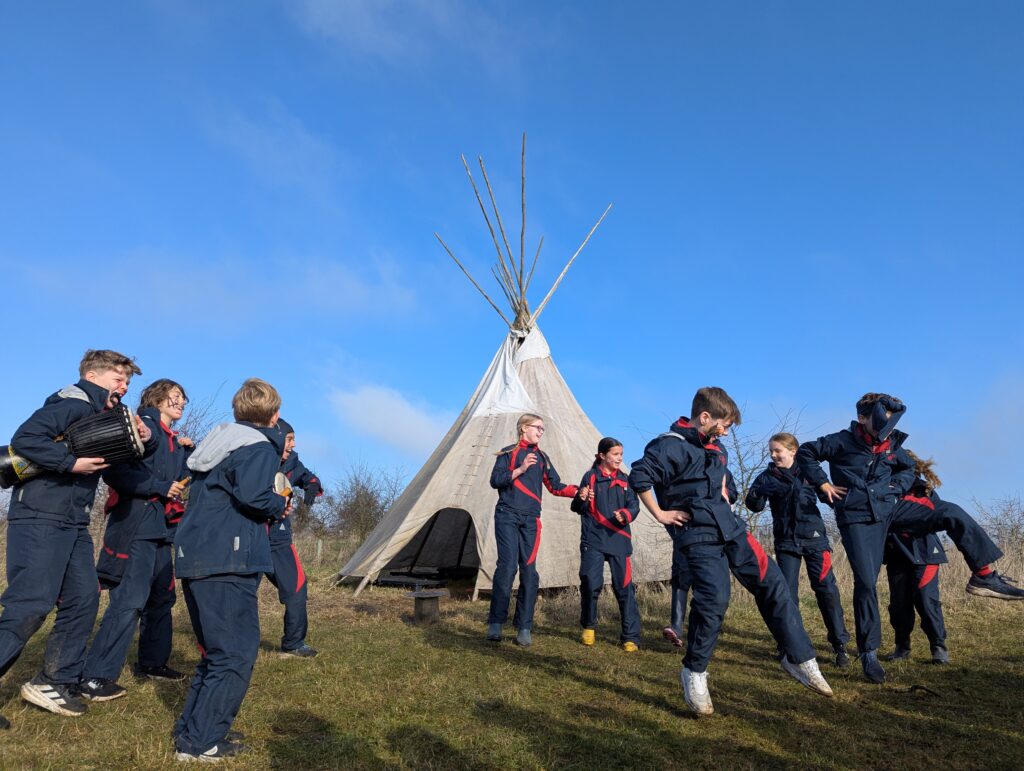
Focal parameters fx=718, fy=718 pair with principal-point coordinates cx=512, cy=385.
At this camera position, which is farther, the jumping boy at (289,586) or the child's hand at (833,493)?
the jumping boy at (289,586)

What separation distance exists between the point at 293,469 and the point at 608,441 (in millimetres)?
2548

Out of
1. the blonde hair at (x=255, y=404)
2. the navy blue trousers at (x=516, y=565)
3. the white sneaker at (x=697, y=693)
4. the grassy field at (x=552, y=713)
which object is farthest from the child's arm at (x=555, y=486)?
the blonde hair at (x=255, y=404)

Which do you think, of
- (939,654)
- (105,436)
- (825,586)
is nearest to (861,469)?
(825,586)

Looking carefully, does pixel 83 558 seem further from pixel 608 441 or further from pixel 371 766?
pixel 608 441

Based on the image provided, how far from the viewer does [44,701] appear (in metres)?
3.45

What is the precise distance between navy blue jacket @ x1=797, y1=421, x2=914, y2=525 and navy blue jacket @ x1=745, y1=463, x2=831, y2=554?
266 millimetres

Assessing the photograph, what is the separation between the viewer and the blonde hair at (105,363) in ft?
12.0

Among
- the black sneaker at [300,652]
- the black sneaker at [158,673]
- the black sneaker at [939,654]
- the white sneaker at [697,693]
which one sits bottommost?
the black sneaker at [158,673]

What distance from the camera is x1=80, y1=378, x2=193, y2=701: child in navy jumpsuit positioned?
3.84 m

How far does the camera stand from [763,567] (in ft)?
12.2

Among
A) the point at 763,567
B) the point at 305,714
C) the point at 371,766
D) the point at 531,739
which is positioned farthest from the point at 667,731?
the point at 305,714

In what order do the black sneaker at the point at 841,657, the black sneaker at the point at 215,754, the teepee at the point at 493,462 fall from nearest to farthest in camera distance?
1. the black sneaker at the point at 215,754
2. the black sneaker at the point at 841,657
3. the teepee at the point at 493,462

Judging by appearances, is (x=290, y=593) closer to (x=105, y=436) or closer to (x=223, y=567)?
(x=105, y=436)

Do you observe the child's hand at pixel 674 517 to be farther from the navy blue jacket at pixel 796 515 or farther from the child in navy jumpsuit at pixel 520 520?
the child in navy jumpsuit at pixel 520 520
